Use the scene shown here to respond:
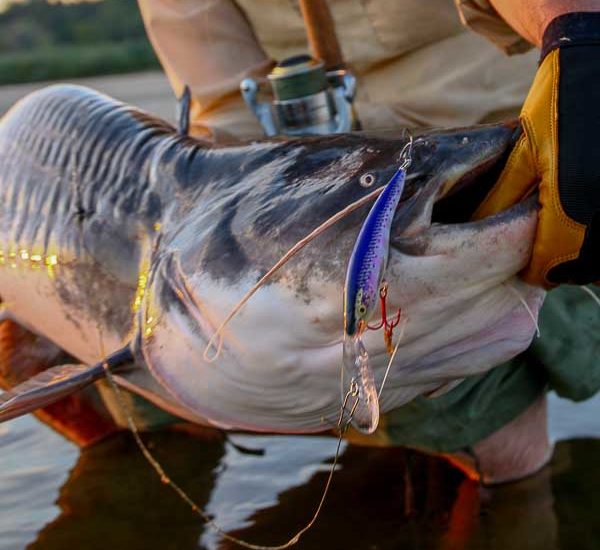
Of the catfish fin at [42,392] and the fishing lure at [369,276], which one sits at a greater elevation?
the fishing lure at [369,276]

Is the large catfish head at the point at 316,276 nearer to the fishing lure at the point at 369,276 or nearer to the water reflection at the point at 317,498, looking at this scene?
the fishing lure at the point at 369,276

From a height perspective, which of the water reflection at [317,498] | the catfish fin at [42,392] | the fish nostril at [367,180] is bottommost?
the water reflection at [317,498]

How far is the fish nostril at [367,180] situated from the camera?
6.07ft

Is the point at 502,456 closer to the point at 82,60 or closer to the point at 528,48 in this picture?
the point at 528,48

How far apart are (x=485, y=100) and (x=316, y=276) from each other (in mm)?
1479

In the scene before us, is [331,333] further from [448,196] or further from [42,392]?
[42,392]

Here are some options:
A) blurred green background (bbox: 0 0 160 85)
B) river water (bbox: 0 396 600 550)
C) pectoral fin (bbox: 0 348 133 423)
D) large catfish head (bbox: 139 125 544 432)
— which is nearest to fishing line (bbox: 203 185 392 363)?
large catfish head (bbox: 139 125 544 432)

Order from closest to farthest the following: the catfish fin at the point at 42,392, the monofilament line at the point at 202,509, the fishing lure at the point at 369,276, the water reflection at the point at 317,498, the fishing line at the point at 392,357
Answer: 1. the fishing lure at the point at 369,276
2. the fishing line at the point at 392,357
3. the monofilament line at the point at 202,509
4. the catfish fin at the point at 42,392
5. the water reflection at the point at 317,498

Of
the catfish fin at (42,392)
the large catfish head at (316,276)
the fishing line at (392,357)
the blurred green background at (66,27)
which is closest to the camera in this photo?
the large catfish head at (316,276)

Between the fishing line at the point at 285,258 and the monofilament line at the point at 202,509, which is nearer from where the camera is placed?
the fishing line at the point at 285,258

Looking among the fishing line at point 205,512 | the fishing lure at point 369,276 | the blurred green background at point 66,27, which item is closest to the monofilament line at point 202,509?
the fishing line at point 205,512

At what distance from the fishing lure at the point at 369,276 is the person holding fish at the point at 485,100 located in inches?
1.1

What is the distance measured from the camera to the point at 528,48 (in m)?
2.64

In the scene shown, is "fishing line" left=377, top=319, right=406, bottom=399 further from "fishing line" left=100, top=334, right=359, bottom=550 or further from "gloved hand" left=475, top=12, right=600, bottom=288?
"gloved hand" left=475, top=12, right=600, bottom=288
